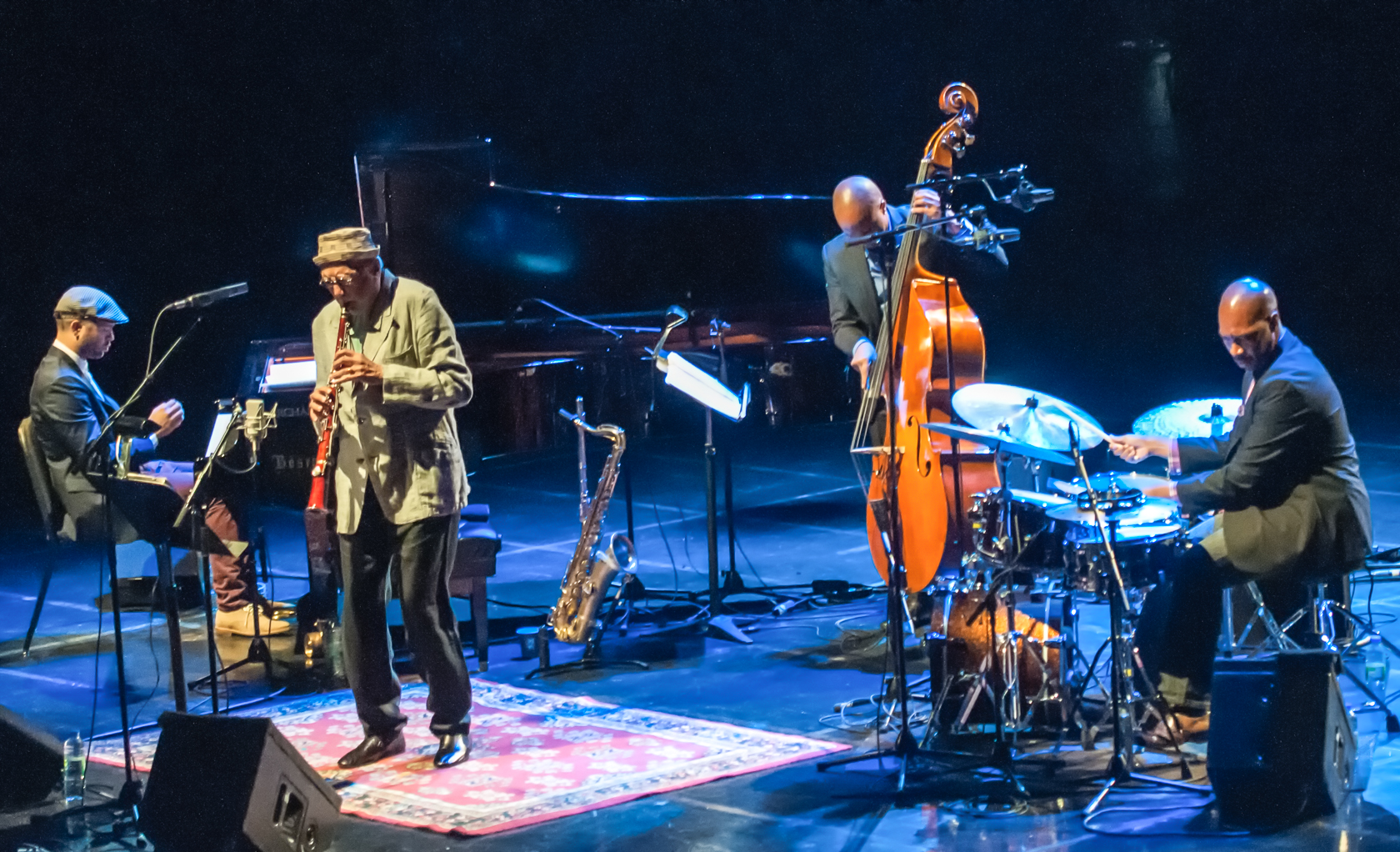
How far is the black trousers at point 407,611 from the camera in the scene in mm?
5012

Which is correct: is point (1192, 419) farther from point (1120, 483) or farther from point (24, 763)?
point (24, 763)

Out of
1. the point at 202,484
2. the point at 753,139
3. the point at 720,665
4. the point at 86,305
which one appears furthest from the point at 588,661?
the point at 753,139

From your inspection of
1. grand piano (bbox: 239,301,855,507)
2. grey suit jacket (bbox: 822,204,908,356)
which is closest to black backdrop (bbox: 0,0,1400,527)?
grand piano (bbox: 239,301,855,507)

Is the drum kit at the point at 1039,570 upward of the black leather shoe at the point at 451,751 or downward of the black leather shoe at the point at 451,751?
upward

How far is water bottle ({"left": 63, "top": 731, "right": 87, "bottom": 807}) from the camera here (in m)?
4.99

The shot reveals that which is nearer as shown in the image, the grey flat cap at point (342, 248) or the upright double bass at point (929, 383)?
the grey flat cap at point (342, 248)

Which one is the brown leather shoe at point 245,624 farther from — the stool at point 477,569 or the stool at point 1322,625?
the stool at point 1322,625

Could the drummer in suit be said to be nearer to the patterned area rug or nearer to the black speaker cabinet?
the patterned area rug

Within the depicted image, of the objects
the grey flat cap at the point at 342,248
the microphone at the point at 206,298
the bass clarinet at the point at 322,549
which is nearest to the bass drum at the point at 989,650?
the bass clarinet at the point at 322,549

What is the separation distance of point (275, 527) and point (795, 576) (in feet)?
13.3

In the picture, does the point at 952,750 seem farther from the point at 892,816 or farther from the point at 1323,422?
the point at 1323,422

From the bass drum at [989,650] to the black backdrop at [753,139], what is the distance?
507cm

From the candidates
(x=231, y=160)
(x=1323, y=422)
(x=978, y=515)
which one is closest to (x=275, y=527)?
(x=231, y=160)

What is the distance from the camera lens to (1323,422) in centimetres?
476
